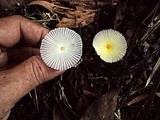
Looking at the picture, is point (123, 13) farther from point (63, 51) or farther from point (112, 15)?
point (63, 51)

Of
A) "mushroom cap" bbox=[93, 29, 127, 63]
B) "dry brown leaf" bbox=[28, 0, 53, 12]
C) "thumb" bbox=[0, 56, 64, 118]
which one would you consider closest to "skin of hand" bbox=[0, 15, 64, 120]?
"thumb" bbox=[0, 56, 64, 118]

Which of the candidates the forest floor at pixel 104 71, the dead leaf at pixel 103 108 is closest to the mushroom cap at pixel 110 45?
the forest floor at pixel 104 71

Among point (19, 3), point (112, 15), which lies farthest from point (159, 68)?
point (19, 3)

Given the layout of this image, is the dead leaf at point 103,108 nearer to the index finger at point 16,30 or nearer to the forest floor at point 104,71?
the forest floor at point 104,71

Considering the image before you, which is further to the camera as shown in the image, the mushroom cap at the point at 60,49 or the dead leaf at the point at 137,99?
the dead leaf at the point at 137,99

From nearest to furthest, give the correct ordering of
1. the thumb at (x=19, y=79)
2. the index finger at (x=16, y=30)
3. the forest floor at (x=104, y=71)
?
the thumb at (x=19, y=79) → the index finger at (x=16, y=30) → the forest floor at (x=104, y=71)

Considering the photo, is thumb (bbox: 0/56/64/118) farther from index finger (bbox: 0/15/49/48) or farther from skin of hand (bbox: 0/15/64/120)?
index finger (bbox: 0/15/49/48)
